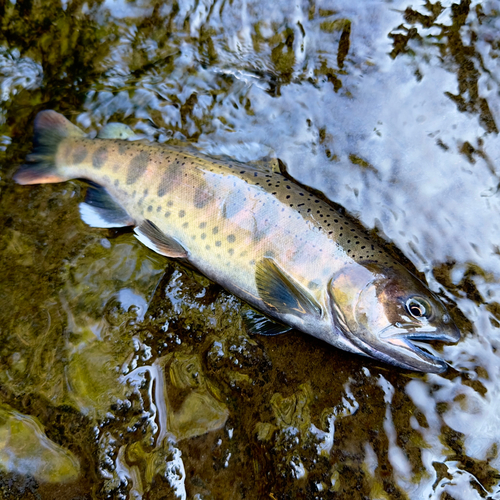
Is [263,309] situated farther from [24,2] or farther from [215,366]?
[24,2]

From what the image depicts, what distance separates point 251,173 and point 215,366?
1.51 metres

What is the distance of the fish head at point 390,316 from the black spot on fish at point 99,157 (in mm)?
2105

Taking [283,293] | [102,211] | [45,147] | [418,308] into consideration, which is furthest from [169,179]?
[418,308]

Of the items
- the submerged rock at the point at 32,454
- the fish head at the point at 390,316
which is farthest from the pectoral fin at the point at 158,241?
the submerged rock at the point at 32,454

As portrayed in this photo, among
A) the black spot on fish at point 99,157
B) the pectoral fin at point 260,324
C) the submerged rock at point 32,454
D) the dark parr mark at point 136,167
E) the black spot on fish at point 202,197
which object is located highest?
the black spot on fish at point 202,197

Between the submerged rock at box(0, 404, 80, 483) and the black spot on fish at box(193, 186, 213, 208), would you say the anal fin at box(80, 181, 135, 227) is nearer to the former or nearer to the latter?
the black spot on fish at box(193, 186, 213, 208)

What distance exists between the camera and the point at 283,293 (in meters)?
2.57

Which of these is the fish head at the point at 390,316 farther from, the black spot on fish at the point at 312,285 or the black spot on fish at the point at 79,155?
the black spot on fish at the point at 79,155

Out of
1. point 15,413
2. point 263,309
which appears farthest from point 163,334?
point 15,413

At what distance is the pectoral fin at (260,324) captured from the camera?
275 cm

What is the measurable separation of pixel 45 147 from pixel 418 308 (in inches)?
126

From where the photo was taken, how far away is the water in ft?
8.18

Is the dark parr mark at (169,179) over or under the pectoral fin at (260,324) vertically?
over

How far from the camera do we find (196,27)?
327cm
